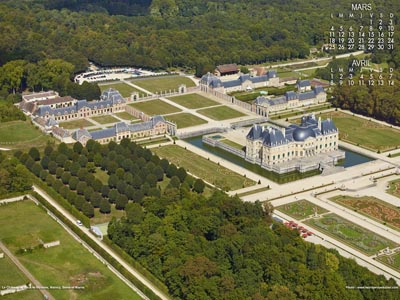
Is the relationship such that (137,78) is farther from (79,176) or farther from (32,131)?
(79,176)

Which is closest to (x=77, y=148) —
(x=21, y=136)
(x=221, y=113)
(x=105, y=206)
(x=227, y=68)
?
(x=21, y=136)

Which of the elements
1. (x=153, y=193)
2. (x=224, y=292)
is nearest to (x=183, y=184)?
(x=153, y=193)

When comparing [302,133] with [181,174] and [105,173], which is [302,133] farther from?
[105,173]

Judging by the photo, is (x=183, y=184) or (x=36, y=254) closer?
(x=36, y=254)

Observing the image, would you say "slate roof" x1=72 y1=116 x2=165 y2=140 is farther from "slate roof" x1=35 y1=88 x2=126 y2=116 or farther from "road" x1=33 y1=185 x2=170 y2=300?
"road" x1=33 y1=185 x2=170 y2=300

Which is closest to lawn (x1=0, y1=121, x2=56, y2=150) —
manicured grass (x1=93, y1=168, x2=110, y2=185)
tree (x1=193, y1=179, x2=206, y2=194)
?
manicured grass (x1=93, y1=168, x2=110, y2=185)

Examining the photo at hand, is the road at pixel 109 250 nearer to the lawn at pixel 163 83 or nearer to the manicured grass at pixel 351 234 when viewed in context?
the manicured grass at pixel 351 234
